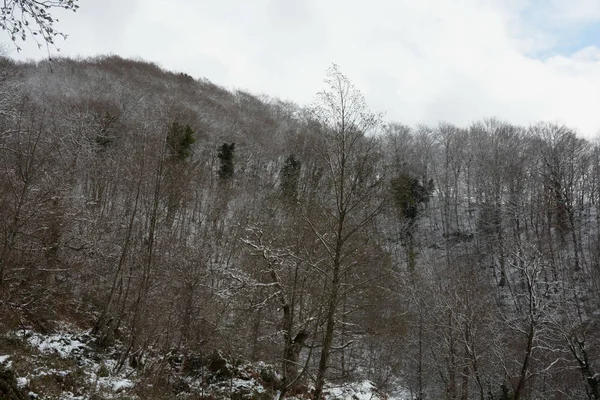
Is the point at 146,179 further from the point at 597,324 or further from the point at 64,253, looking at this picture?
the point at 597,324

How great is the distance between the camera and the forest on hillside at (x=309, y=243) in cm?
949

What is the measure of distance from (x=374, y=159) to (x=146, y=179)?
10962 mm

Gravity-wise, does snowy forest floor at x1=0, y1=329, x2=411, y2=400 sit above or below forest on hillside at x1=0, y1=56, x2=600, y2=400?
below

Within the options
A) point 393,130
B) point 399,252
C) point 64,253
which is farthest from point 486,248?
point 64,253

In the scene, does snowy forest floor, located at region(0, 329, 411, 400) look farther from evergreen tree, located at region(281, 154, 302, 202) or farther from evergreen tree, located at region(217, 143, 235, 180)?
evergreen tree, located at region(217, 143, 235, 180)

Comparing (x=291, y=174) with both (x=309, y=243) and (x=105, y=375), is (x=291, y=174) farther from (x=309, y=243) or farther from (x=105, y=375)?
(x=105, y=375)

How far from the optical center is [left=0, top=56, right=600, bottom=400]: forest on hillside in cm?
949

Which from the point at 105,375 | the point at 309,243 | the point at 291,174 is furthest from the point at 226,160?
the point at 105,375

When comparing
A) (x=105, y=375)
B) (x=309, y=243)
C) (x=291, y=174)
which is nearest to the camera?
(x=105, y=375)

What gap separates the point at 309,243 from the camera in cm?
1279

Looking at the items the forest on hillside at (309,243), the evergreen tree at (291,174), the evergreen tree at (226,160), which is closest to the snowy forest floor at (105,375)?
the forest on hillside at (309,243)

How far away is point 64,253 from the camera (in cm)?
1356

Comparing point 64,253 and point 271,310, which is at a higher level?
point 64,253

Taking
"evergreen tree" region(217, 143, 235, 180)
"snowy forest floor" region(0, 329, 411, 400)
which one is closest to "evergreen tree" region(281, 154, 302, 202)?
"evergreen tree" region(217, 143, 235, 180)
